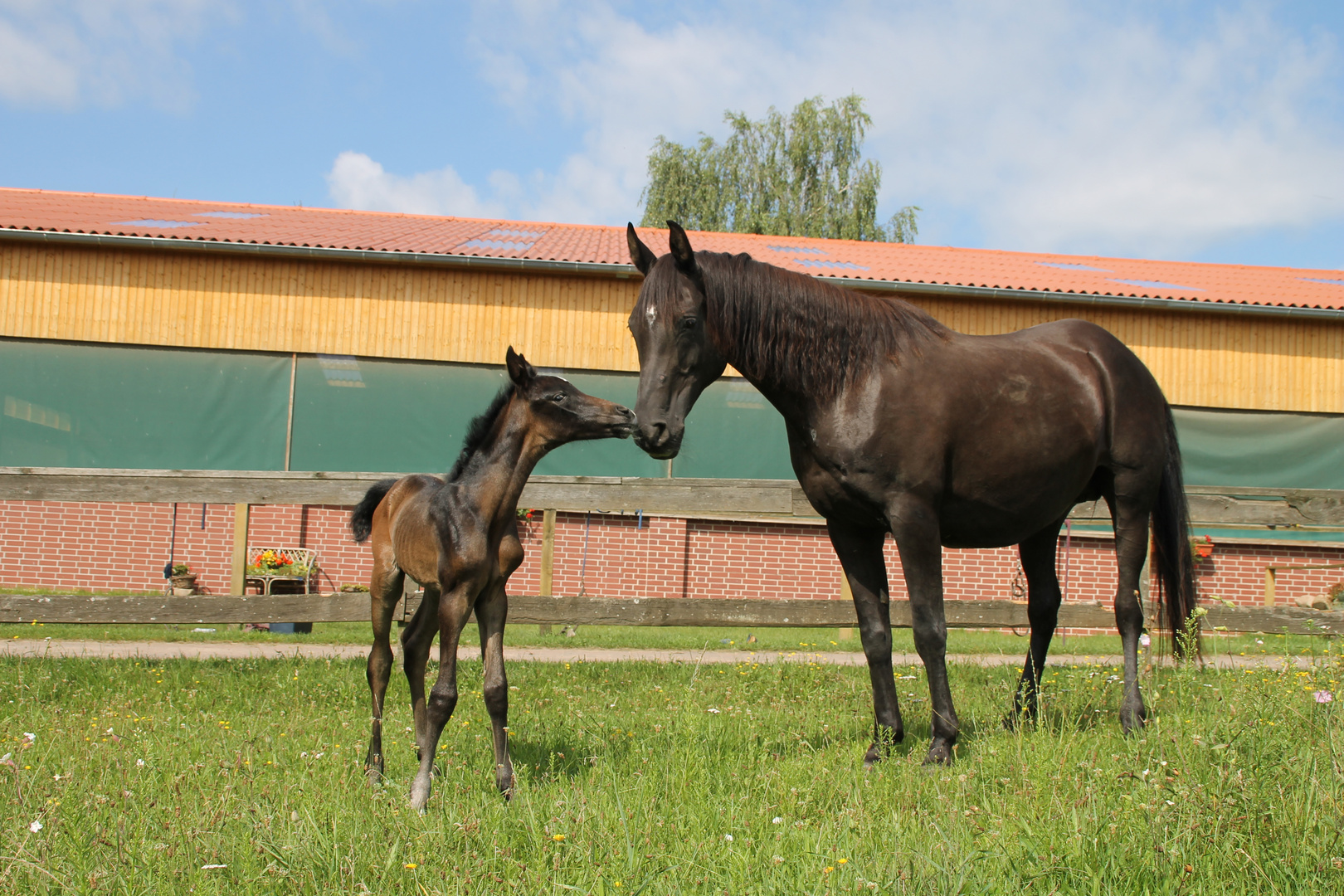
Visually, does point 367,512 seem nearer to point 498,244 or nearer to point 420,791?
point 420,791

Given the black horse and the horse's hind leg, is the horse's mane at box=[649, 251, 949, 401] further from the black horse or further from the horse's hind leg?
the horse's hind leg

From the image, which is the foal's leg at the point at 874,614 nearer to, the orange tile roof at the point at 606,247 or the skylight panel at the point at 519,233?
the orange tile roof at the point at 606,247

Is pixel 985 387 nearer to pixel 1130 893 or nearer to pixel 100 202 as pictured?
pixel 1130 893

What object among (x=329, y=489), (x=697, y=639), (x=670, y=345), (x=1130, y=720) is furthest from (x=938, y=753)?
(x=697, y=639)

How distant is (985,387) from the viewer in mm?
4250

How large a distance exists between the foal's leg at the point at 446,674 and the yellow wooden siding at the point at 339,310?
1138 centimetres

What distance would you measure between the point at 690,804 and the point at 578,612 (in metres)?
4.04

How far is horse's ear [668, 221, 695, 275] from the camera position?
3.74 meters

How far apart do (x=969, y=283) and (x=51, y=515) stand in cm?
1485

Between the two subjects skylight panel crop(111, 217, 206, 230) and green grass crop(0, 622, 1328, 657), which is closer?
green grass crop(0, 622, 1328, 657)

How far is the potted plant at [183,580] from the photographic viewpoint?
13.6 meters

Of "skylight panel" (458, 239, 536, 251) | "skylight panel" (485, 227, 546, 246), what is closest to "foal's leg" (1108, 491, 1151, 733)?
"skylight panel" (458, 239, 536, 251)

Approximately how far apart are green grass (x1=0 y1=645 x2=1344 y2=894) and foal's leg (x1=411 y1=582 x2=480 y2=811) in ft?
0.51

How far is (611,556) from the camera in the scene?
14.1 metres
